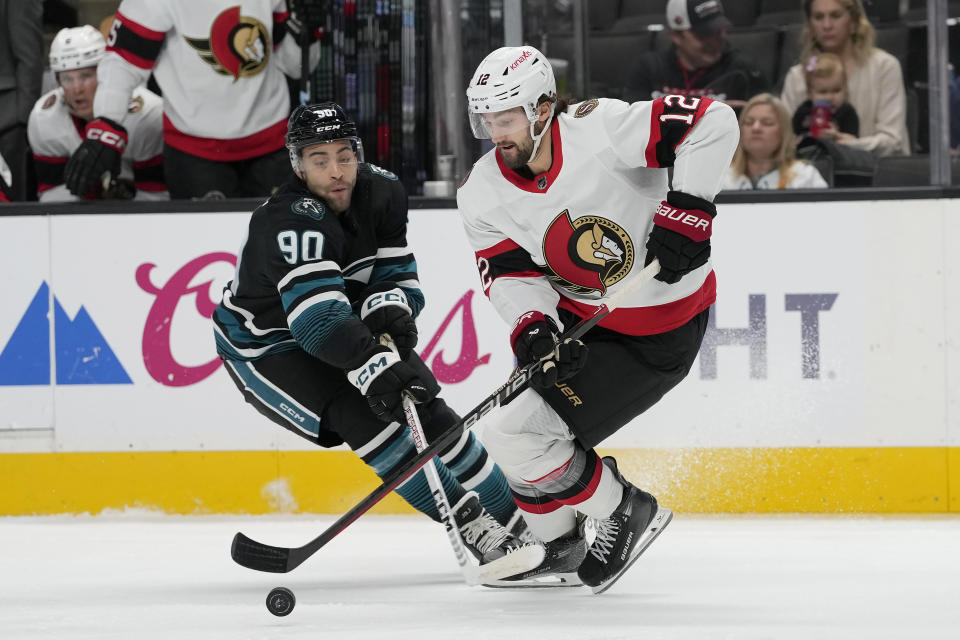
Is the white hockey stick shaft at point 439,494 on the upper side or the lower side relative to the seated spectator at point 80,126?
lower

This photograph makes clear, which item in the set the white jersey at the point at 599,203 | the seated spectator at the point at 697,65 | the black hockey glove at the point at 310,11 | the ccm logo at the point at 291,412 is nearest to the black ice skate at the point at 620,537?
the white jersey at the point at 599,203

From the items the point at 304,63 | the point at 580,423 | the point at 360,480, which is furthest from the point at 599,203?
the point at 304,63

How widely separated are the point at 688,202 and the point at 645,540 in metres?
0.73

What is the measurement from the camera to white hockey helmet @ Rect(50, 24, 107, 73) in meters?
4.09

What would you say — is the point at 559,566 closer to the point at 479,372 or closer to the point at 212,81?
the point at 479,372

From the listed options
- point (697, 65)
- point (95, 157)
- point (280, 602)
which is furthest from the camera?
point (95, 157)

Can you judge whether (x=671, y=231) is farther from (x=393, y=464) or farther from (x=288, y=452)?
(x=288, y=452)

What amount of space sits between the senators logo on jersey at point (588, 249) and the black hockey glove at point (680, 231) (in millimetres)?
138

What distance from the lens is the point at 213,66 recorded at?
4062 mm

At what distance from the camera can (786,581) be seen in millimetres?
2793

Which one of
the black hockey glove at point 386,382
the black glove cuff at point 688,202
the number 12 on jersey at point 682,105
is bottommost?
the black hockey glove at point 386,382

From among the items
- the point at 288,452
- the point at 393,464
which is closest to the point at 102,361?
the point at 288,452

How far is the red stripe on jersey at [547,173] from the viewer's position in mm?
2705

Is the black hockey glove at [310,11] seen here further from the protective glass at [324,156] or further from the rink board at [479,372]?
the protective glass at [324,156]
